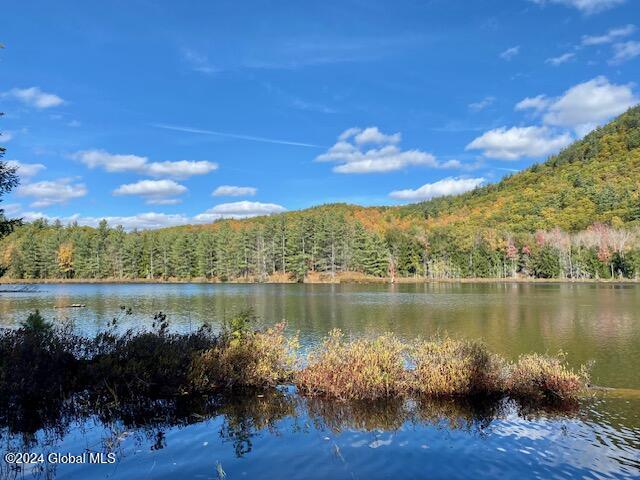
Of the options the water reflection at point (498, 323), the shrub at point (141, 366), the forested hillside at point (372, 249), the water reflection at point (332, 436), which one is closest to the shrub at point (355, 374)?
the water reflection at point (332, 436)

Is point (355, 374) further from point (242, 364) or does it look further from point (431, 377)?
point (242, 364)

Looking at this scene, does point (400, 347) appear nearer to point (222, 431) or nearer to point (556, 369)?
point (556, 369)

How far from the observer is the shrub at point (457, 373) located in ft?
47.4

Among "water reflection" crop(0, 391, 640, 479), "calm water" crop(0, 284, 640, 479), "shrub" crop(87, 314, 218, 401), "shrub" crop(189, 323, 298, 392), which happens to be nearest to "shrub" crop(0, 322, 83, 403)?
"shrub" crop(87, 314, 218, 401)

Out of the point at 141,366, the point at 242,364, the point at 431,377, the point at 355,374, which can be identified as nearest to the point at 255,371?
the point at 242,364

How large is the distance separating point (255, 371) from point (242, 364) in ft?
1.50

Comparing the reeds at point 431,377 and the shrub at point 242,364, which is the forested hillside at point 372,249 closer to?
the shrub at point 242,364

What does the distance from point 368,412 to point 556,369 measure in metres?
5.74

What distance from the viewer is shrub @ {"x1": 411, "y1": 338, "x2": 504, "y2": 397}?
14.4m

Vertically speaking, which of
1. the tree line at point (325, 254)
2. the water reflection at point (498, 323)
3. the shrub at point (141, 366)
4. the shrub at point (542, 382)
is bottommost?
the water reflection at point (498, 323)

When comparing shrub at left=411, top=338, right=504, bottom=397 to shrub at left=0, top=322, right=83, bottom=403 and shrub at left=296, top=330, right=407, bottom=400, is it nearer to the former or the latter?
shrub at left=296, top=330, right=407, bottom=400

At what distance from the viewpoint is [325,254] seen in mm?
126812

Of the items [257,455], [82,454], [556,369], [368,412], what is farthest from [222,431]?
[556,369]

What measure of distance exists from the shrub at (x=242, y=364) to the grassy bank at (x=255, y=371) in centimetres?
3
